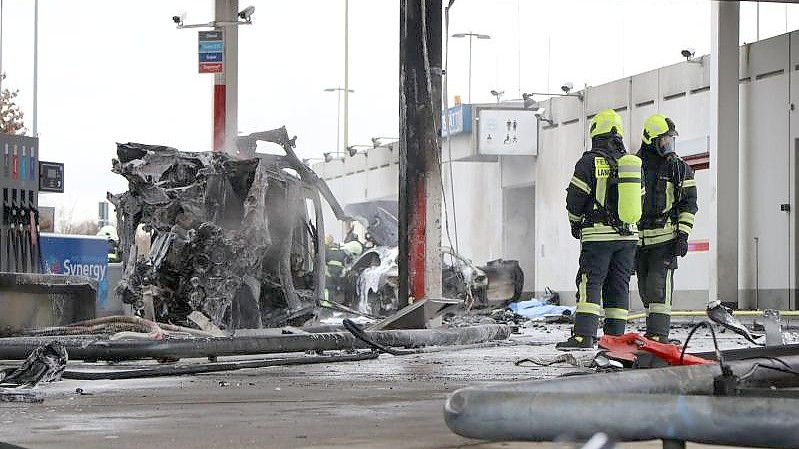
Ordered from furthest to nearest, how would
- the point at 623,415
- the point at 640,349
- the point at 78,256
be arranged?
the point at 78,256 < the point at 640,349 < the point at 623,415

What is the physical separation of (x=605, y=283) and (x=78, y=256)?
353 inches

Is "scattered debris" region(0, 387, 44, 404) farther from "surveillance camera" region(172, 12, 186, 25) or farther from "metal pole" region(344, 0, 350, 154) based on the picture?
"metal pole" region(344, 0, 350, 154)

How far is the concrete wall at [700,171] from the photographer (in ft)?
82.4

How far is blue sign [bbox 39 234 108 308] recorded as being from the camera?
55.5 feet

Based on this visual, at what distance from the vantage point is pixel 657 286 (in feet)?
36.2

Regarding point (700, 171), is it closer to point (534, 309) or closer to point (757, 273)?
point (757, 273)

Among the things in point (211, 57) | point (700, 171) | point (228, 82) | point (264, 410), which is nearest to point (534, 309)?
point (700, 171)

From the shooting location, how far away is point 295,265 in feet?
47.7

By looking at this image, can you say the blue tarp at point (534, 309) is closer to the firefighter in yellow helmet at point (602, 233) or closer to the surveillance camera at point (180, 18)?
the surveillance camera at point (180, 18)

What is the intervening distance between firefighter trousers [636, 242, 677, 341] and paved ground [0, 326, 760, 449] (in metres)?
2.09

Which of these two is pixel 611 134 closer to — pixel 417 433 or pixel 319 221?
pixel 319 221

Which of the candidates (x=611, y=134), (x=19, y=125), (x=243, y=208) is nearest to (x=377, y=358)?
(x=611, y=134)

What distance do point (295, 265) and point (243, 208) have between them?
1301 mm

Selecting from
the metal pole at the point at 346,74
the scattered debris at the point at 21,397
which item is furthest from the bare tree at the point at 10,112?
the scattered debris at the point at 21,397
